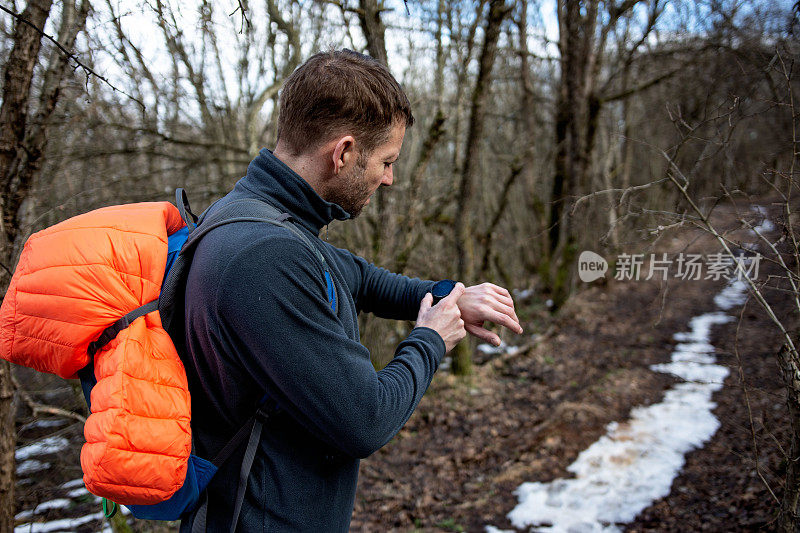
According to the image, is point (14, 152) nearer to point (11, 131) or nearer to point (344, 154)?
point (11, 131)

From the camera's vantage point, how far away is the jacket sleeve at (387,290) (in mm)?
1775

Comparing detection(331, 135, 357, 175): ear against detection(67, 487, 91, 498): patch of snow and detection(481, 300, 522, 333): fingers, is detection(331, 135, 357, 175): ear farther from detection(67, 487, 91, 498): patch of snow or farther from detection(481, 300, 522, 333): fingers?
detection(67, 487, 91, 498): patch of snow

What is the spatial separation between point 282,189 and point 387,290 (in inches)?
23.5

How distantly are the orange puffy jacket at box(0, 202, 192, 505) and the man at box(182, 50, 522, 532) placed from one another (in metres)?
0.10

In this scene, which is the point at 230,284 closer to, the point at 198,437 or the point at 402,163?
the point at 198,437

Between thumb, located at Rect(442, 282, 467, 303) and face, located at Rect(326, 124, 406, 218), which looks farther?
thumb, located at Rect(442, 282, 467, 303)

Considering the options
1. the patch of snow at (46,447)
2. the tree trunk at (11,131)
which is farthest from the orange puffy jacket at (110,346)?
the patch of snow at (46,447)

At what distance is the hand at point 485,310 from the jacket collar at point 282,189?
0.54 m

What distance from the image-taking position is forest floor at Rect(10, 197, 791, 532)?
12.5ft

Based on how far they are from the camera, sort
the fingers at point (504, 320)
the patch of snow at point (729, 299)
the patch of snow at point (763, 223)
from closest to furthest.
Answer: the fingers at point (504, 320) → the patch of snow at point (763, 223) → the patch of snow at point (729, 299)

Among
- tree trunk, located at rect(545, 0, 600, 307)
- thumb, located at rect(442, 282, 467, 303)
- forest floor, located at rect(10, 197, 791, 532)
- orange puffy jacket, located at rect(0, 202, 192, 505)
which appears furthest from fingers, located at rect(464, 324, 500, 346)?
tree trunk, located at rect(545, 0, 600, 307)

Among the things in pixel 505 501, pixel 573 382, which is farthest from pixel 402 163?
pixel 505 501

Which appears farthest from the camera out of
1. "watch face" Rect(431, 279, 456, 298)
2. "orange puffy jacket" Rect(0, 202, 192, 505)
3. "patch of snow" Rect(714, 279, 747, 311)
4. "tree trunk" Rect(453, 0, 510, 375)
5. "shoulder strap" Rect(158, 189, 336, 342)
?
"patch of snow" Rect(714, 279, 747, 311)

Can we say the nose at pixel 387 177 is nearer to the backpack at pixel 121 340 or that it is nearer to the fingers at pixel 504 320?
the backpack at pixel 121 340
